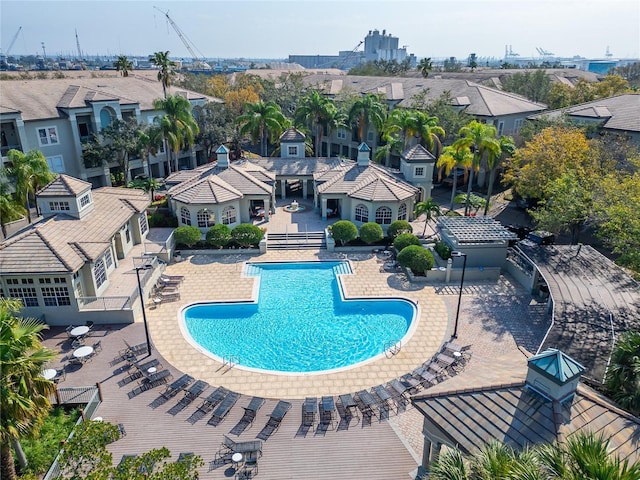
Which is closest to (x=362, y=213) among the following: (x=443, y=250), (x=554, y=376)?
(x=443, y=250)

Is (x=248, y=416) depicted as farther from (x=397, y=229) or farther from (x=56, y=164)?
(x=56, y=164)

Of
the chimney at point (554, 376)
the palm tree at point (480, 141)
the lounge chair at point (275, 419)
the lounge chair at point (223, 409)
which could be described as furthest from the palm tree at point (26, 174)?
the chimney at point (554, 376)

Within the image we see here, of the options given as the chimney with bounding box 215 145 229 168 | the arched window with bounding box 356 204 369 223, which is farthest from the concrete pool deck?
the chimney with bounding box 215 145 229 168

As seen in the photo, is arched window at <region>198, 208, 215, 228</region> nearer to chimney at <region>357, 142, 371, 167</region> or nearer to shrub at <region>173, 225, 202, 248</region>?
shrub at <region>173, 225, 202, 248</region>

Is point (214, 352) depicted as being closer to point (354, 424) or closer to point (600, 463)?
point (354, 424)

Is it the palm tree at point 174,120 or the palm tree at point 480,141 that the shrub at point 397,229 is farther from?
the palm tree at point 174,120

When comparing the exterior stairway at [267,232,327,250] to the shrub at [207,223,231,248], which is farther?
the exterior stairway at [267,232,327,250]

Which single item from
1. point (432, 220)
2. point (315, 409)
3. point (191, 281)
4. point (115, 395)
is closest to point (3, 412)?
point (115, 395)
